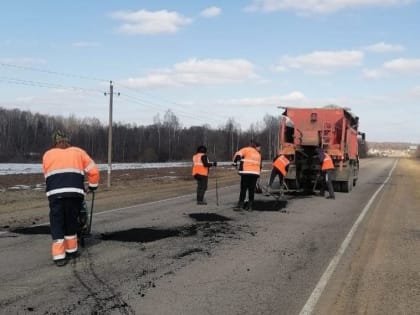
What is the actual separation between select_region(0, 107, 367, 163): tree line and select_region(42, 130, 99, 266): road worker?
99816mm

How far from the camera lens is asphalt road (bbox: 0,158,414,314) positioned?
215 inches

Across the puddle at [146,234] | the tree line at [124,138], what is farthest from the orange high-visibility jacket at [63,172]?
the tree line at [124,138]

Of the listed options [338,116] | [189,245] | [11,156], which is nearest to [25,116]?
[11,156]

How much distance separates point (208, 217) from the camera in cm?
1213

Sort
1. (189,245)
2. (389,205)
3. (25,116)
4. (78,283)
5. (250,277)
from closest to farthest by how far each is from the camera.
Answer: (78,283) → (250,277) → (189,245) → (389,205) → (25,116)

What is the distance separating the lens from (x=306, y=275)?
6832mm

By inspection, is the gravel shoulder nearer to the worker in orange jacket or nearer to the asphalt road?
the asphalt road

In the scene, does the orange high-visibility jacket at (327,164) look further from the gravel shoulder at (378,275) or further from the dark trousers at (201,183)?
the gravel shoulder at (378,275)

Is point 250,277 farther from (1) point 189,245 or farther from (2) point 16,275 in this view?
(2) point 16,275

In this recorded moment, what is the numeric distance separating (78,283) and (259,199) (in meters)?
11.1

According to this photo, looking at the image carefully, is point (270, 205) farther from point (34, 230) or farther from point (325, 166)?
point (34, 230)

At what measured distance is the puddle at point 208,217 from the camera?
11.6m

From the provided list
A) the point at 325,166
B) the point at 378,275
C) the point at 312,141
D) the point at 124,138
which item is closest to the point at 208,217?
the point at 378,275

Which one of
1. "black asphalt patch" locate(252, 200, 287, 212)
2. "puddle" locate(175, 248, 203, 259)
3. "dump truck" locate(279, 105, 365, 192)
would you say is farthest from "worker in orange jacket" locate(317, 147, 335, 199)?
"puddle" locate(175, 248, 203, 259)
